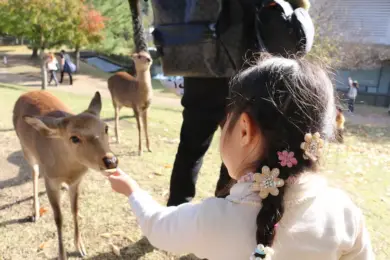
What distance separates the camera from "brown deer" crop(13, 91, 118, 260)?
2.41m

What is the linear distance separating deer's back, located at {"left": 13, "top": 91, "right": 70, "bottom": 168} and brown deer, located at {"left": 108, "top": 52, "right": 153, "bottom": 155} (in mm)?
1892

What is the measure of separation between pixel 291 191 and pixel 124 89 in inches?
206

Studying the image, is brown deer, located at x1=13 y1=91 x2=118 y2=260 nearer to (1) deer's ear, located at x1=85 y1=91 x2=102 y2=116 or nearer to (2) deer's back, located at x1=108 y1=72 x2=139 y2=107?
(1) deer's ear, located at x1=85 y1=91 x2=102 y2=116

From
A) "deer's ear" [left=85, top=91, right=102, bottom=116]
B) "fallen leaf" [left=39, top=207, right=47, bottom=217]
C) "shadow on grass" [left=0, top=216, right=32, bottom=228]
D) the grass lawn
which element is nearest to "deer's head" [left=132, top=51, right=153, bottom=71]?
the grass lawn

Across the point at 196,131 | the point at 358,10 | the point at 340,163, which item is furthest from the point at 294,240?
the point at 358,10

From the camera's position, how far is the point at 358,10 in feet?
64.7

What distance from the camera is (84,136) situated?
2.42 m

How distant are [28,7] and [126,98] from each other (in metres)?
9.70

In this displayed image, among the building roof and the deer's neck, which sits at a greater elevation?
the building roof

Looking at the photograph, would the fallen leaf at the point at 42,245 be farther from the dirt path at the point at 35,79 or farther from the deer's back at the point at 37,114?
the dirt path at the point at 35,79

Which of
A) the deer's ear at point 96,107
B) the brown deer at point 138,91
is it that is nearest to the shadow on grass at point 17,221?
the deer's ear at point 96,107

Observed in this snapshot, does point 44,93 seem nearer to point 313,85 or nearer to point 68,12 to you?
point 313,85

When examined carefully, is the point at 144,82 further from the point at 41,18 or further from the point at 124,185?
the point at 41,18

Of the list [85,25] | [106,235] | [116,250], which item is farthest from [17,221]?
[85,25]
